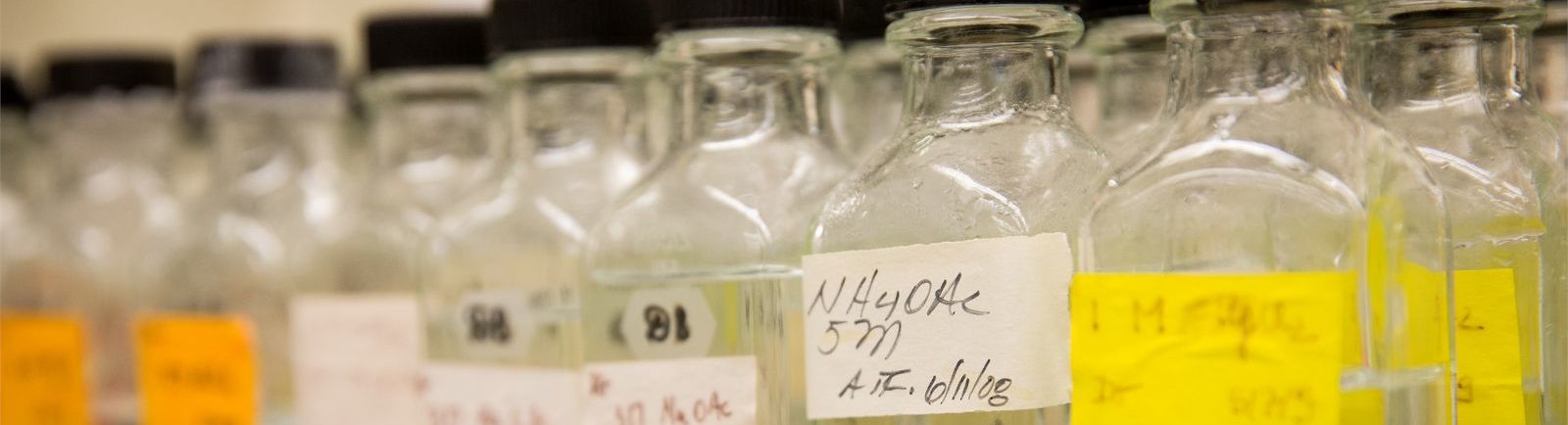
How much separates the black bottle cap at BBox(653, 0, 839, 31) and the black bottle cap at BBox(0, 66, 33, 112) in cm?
71

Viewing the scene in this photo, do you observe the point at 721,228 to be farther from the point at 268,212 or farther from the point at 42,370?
the point at 42,370

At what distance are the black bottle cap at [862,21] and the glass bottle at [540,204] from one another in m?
0.11

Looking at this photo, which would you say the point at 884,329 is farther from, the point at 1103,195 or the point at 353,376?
the point at 353,376

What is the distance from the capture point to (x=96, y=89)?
3.41ft

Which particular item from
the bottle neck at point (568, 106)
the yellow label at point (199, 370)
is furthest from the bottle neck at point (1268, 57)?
the yellow label at point (199, 370)

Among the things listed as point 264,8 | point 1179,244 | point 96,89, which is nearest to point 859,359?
point 1179,244

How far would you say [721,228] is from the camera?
598mm

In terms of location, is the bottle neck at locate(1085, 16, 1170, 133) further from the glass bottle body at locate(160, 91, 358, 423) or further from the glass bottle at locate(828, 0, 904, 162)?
the glass bottle body at locate(160, 91, 358, 423)

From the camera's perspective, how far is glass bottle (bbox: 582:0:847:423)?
23.2 inches

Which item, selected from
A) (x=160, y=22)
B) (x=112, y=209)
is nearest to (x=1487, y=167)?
(x=112, y=209)

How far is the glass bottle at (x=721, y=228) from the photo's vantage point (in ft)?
1.93

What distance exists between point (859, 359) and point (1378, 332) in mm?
167

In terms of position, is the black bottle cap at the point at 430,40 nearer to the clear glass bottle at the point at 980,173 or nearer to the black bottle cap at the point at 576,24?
the black bottle cap at the point at 576,24

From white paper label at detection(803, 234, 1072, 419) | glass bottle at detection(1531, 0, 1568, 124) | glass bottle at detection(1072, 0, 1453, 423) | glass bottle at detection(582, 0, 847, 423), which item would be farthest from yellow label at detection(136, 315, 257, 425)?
glass bottle at detection(1531, 0, 1568, 124)
